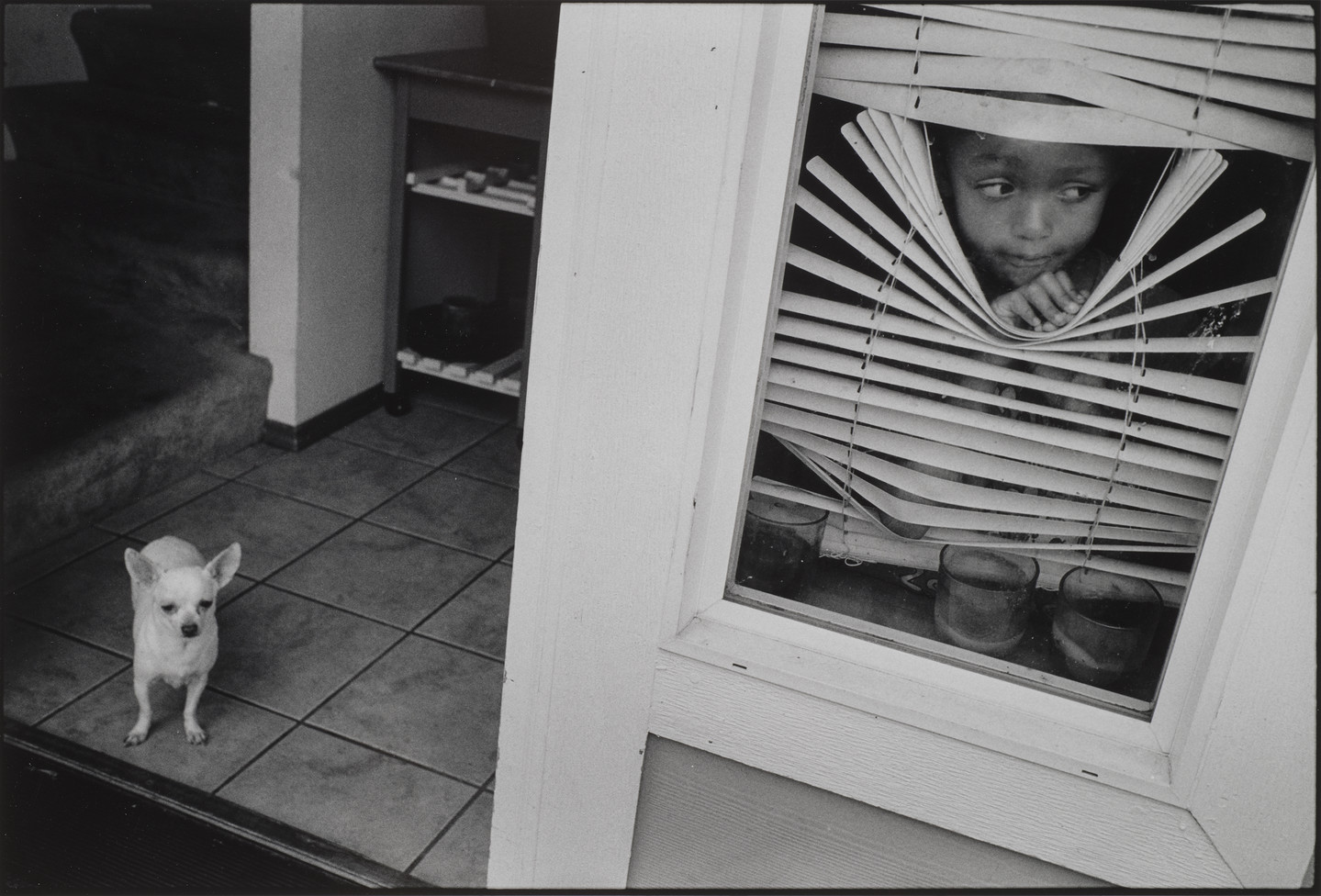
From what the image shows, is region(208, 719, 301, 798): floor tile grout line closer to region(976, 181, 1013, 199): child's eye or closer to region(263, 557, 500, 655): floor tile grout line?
region(263, 557, 500, 655): floor tile grout line

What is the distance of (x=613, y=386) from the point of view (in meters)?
1.37

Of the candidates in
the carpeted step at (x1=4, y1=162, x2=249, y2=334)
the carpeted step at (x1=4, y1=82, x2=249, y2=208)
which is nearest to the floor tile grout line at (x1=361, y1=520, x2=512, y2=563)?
the carpeted step at (x1=4, y1=162, x2=249, y2=334)

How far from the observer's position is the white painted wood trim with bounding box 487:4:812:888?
4.09ft

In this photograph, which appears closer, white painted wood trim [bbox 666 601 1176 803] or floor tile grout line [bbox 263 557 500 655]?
white painted wood trim [bbox 666 601 1176 803]

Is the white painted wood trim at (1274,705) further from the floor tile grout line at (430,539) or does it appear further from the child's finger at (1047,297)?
the floor tile grout line at (430,539)

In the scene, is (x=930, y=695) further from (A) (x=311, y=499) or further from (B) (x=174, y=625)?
(A) (x=311, y=499)

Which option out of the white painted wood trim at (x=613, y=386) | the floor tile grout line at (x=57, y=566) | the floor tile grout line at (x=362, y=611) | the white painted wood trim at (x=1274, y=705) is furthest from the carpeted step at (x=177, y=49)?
the white painted wood trim at (x=1274, y=705)

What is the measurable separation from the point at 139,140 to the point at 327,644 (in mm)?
1976

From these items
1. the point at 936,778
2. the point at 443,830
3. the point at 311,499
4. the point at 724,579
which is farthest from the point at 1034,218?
the point at 311,499

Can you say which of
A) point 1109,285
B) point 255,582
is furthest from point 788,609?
point 255,582

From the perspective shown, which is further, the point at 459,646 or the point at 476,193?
the point at 476,193

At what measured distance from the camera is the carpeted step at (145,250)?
11.6ft

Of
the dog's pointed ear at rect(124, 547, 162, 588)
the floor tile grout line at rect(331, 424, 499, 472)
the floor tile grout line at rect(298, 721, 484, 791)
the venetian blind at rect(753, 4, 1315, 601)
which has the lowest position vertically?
the floor tile grout line at rect(298, 721, 484, 791)

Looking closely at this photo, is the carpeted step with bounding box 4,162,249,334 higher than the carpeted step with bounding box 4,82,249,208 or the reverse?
the reverse
